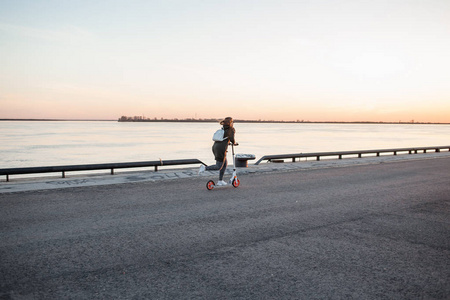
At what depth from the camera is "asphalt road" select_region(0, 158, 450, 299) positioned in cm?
402

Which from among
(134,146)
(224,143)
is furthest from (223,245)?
(134,146)

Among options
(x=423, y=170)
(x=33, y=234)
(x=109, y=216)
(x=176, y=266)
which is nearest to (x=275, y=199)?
(x=109, y=216)

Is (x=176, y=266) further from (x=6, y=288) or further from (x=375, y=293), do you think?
(x=375, y=293)

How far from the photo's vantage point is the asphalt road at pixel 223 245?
4.02 meters

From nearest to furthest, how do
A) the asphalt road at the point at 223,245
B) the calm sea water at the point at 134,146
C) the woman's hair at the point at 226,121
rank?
the asphalt road at the point at 223,245, the woman's hair at the point at 226,121, the calm sea water at the point at 134,146

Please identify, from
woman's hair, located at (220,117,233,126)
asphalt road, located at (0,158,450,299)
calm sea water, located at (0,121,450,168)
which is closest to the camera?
asphalt road, located at (0,158,450,299)

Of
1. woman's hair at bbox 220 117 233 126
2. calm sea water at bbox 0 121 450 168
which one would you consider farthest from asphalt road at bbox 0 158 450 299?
calm sea water at bbox 0 121 450 168

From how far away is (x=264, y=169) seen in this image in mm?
14859

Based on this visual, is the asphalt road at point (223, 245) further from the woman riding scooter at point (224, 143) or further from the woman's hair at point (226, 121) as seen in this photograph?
the woman's hair at point (226, 121)

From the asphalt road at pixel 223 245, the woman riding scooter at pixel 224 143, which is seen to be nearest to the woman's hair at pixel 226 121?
the woman riding scooter at pixel 224 143

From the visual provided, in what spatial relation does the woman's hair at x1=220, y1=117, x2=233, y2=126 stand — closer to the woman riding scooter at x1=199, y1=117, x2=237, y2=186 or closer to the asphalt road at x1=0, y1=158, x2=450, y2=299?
the woman riding scooter at x1=199, y1=117, x2=237, y2=186

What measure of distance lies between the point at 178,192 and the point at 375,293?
21.5 ft

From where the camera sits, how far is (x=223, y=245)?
5.41 metres

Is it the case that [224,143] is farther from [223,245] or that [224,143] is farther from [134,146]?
[134,146]
